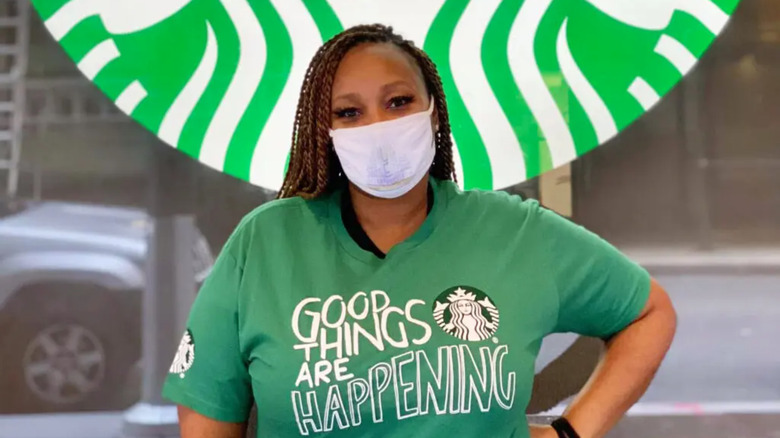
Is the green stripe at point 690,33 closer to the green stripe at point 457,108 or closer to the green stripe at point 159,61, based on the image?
the green stripe at point 457,108

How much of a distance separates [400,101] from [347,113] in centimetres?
8

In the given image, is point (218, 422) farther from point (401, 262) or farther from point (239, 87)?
point (239, 87)

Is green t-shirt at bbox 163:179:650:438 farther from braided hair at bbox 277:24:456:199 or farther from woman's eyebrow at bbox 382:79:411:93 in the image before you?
woman's eyebrow at bbox 382:79:411:93

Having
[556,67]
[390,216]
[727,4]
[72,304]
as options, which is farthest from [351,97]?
[727,4]

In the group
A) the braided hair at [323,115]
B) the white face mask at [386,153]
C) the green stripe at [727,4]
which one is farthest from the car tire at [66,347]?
the green stripe at [727,4]

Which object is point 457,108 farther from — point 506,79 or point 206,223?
point 206,223

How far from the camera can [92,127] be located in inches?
54.0

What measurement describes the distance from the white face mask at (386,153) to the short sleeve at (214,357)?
24cm

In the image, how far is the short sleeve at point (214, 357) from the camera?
990 millimetres

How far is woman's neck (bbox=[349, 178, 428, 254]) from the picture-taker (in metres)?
1.08

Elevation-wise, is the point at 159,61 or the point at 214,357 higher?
the point at 159,61

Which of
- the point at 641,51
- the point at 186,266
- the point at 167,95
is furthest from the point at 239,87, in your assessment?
the point at 641,51

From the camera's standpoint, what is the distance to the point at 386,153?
1014 millimetres

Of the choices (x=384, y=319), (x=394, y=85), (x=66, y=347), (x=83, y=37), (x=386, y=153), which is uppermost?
(x=83, y=37)
